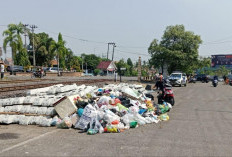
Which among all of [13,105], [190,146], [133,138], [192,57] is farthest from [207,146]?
[192,57]

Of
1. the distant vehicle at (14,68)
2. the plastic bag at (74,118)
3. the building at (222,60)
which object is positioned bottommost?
the plastic bag at (74,118)

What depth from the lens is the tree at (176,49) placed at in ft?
153

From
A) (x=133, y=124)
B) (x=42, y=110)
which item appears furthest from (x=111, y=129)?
(x=42, y=110)

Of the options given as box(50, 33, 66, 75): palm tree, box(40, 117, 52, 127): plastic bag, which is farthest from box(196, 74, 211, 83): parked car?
box(40, 117, 52, 127): plastic bag

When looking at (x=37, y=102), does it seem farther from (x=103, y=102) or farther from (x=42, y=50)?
(x=42, y=50)

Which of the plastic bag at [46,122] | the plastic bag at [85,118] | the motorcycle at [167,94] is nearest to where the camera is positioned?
the plastic bag at [85,118]

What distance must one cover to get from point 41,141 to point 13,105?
11.8 ft

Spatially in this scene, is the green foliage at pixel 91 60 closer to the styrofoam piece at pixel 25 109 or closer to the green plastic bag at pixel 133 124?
the styrofoam piece at pixel 25 109

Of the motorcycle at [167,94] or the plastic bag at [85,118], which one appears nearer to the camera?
the plastic bag at [85,118]

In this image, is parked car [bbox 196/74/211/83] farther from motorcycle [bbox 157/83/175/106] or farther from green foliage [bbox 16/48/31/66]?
motorcycle [bbox 157/83/175/106]

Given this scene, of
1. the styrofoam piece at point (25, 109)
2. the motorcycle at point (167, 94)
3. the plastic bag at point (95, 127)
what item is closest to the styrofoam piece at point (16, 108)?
the styrofoam piece at point (25, 109)

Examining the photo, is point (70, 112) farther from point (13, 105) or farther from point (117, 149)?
point (117, 149)

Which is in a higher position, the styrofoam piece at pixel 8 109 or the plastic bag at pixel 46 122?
the styrofoam piece at pixel 8 109

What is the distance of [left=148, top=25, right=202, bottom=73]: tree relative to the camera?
4666cm
